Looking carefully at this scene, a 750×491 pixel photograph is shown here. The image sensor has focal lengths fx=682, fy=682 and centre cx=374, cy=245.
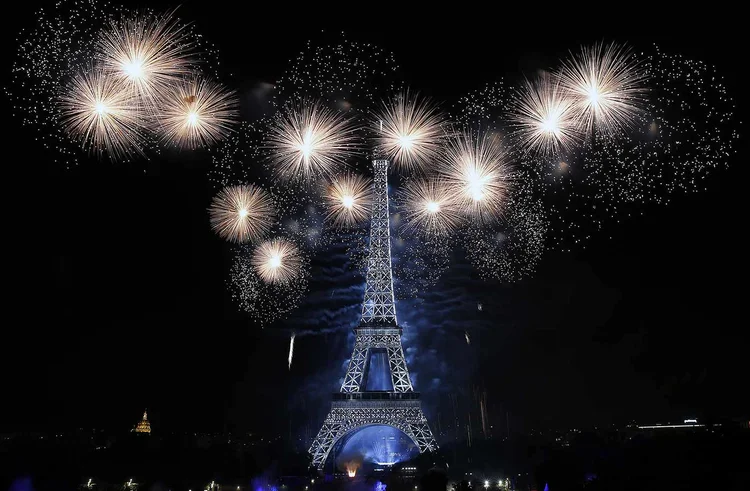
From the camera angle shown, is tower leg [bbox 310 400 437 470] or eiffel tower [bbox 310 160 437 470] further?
tower leg [bbox 310 400 437 470]

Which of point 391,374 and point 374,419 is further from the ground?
point 391,374

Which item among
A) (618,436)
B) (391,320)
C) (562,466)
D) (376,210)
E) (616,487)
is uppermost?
(376,210)

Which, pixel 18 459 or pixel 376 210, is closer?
pixel 18 459

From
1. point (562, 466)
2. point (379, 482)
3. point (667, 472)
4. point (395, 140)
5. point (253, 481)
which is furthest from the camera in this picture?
point (379, 482)

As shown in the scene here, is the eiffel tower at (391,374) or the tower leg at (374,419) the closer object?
the eiffel tower at (391,374)

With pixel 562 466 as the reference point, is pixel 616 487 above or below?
below

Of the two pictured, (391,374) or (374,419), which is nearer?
(374,419)

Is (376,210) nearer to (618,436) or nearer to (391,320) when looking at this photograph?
(391,320)

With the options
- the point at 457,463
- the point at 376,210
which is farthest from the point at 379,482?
the point at 376,210
